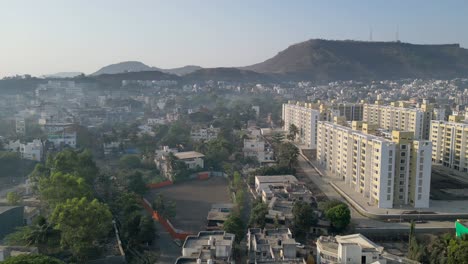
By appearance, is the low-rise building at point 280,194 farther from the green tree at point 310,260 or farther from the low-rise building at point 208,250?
the low-rise building at point 208,250

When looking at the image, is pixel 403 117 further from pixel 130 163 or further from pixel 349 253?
pixel 349 253

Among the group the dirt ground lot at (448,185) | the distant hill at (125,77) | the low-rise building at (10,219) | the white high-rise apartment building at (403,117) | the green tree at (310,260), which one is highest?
the distant hill at (125,77)

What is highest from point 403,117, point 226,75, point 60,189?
point 226,75

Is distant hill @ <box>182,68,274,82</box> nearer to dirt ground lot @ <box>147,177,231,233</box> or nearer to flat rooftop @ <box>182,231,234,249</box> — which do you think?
dirt ground lot @ <box>147,177,231,233</box>

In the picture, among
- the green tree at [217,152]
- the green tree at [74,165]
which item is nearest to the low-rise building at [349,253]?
the green tree at [74,165]

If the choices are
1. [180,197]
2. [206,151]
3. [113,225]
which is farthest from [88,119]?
[113,225]

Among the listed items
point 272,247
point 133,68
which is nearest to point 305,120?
point 272,247
